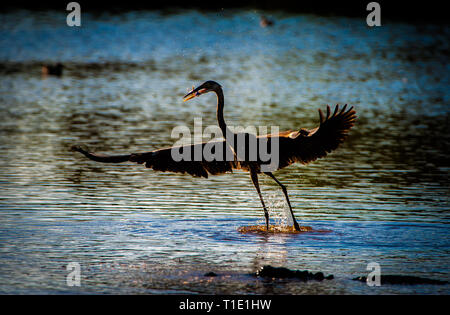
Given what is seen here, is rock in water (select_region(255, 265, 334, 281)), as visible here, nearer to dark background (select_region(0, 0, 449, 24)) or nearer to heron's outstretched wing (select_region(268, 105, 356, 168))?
heron's outstretched wing (select_region(268, 105, 356, 168))

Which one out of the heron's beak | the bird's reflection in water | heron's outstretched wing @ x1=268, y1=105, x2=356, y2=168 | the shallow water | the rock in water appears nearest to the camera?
the rock in water

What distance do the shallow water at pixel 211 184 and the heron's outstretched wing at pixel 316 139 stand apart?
1.10m

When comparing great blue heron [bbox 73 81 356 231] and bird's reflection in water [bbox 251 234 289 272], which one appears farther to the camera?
great blue heron [bbox 73 81 356 231]

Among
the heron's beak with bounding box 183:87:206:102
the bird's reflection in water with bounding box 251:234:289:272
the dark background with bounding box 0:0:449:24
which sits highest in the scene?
the dark background with bounding box 0:0:449:24

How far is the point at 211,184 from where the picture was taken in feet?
53.3

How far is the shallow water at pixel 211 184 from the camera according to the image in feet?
34.3

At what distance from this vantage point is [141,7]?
67.4m

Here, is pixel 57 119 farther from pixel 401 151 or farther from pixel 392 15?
pixel 392 15

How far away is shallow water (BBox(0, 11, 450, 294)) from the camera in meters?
10.5

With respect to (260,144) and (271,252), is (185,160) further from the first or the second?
(271,252)

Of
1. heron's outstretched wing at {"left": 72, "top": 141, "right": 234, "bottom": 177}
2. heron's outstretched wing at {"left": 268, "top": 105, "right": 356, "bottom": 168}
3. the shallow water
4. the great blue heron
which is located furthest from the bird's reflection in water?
heron's outstretched wing at {"left": 72, "top": 141, "right": 234, "bottom": 177}

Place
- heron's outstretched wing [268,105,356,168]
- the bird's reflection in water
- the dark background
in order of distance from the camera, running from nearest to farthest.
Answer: the bird's reflection in water
heron's outstretched wing [268,105,356,168]
the dark background

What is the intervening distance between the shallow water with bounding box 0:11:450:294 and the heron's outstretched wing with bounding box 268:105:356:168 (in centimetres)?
110
